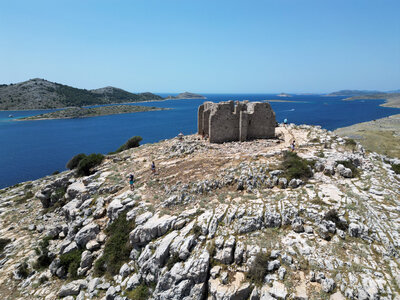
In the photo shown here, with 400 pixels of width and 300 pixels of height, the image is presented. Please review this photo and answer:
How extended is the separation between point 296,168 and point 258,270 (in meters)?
7.78

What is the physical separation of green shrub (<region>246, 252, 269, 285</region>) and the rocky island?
0.05m

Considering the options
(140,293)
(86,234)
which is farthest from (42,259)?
(140,293)

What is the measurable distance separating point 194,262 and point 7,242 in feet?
60.4

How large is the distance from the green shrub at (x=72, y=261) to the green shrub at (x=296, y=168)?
49.9 ft

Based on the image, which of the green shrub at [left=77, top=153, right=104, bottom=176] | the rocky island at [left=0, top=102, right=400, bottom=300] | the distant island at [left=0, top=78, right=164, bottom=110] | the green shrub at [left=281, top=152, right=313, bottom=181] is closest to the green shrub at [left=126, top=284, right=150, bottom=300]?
the rocky island at [left=0, top=102, right=400, bottom=300]

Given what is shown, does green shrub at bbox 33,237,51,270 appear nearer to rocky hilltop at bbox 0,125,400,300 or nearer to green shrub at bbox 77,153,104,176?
rocky hilltop at bbox 0,125,400,300

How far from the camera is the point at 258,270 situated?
10078 mm

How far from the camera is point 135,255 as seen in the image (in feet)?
44.4

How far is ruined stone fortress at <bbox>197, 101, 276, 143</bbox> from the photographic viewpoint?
23.0m

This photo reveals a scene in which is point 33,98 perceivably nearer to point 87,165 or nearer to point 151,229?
point 87,165

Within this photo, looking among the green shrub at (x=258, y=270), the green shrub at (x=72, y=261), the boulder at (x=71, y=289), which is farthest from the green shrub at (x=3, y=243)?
the green shrub at (x=258, y=270)

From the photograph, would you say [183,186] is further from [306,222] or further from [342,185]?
[342,185]

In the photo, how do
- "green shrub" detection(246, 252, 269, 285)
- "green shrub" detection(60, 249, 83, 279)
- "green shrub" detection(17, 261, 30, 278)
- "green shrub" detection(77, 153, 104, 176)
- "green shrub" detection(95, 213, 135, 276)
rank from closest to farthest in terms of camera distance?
"green shrub" detection(246, 252, 269, 285)
"green shrub" detection(95, 213, 135, 276)
"green shrub" detection(60, 249, 83, 279)
"green shrub" detection(17, 261, 30, 278)
"green shrub" detection(77, 153, 104, 176)

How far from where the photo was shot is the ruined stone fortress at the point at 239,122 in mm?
22969
